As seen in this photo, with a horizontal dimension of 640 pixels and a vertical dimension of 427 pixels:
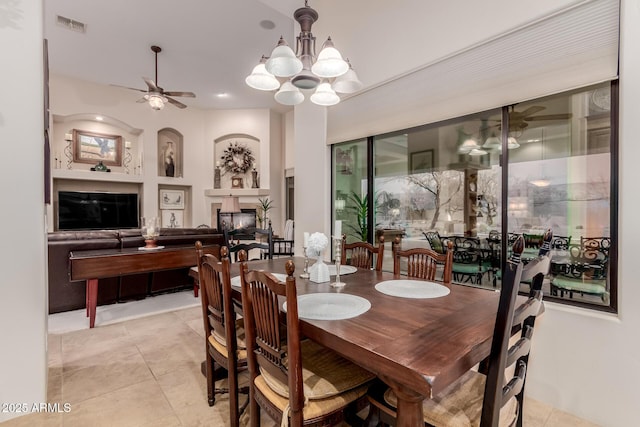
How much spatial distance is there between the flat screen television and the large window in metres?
5.80

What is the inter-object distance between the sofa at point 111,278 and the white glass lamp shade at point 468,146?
3.29 metres

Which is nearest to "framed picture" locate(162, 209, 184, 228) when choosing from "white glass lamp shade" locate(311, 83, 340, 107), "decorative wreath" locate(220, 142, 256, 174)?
"decorative wreath" locate(220, 142, 256, 174)

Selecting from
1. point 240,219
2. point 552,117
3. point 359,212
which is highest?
point 552,117

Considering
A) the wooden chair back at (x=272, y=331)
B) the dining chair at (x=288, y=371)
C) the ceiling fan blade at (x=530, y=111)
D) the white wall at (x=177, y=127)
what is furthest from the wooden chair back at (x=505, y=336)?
the white wall at (x=177, y=127)

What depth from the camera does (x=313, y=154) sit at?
3949mm

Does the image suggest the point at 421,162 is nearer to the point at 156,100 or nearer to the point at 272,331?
the point at 272,331

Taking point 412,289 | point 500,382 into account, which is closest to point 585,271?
point 412,289

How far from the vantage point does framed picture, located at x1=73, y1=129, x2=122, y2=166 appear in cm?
682

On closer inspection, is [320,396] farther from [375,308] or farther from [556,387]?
[556,387]

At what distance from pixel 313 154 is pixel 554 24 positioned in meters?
2.56

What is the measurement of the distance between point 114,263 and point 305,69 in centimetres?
272

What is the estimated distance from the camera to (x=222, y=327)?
1815mm

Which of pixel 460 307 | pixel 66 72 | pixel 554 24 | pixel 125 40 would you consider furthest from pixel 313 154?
pixel 66 72

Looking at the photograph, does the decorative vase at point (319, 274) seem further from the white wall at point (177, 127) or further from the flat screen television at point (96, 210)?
the flat screen television at point (96, 210)
